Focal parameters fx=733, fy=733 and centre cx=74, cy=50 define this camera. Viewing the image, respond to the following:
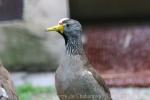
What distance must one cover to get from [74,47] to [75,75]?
0.34 metres

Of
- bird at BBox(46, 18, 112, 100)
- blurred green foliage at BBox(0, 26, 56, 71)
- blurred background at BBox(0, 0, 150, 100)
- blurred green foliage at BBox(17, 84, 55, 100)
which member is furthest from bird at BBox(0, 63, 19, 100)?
A: blurred green foliage at BBox(0, 26, 56, 71)

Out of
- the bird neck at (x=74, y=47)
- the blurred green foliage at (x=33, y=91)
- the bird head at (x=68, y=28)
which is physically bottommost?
the blurred green foliage at (x=33, y=91)

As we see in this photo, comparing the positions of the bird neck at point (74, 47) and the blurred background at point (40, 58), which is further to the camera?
the blurred background at point (40, 58)

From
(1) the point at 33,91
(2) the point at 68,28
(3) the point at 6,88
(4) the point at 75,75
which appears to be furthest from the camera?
(1) the point at 33,91

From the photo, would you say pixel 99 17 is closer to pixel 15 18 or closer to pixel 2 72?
pixel 15 18

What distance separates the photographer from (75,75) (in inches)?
235

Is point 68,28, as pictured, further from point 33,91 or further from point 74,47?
point 33,91

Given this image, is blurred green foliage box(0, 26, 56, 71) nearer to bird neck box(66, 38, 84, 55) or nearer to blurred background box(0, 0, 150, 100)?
blurred background box(0, 0, 150, 100)

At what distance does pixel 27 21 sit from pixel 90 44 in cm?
198

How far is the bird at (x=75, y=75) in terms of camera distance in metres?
5.95

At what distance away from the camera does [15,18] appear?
9.14 metres

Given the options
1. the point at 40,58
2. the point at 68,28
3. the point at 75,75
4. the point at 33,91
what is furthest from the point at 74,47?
the point at 40,58

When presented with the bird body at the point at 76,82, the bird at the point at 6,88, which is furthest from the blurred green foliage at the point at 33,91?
the bird at the point at 6,88

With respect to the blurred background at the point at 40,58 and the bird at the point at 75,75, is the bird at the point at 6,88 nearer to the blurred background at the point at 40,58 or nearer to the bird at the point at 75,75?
the bird at the point at 75,75
